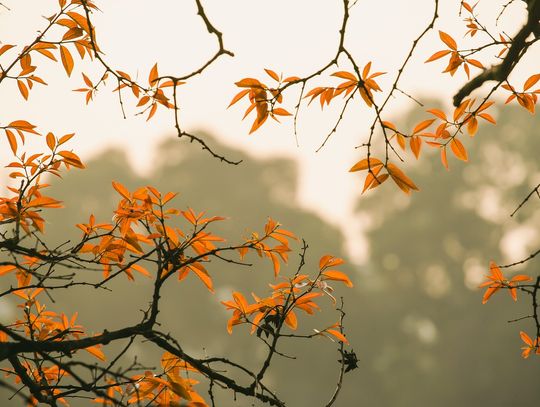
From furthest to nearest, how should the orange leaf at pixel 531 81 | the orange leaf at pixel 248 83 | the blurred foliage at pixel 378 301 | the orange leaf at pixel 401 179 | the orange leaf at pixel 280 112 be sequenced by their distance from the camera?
the blurred foliage at pixel 378 301
the orange leaf at pixel 531 81
the orange leaf at pixel 280 112
the orange leaf at pixel 248 83
the orange leaf at pixel 401 179

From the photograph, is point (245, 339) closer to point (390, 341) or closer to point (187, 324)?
point (187, 324)

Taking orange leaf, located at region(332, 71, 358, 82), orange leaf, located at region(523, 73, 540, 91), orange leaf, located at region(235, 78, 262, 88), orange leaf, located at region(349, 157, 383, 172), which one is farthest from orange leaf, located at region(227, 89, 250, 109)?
orange leaf, located at region(523, 73, 540, 91)

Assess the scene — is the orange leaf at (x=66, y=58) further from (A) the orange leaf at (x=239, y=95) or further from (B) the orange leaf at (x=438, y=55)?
(B) the orange leaf at (x=438, y=55)

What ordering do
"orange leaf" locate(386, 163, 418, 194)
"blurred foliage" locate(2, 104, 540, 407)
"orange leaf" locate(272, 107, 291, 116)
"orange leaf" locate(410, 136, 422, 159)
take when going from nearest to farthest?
"orange leaf" locate(386, 163, 418, 194), "orange leaf" locate(272, 107, 291, 116), "orange leaf" locate(410, 136, 422, 159), "blurred foliage" locate(2, 104, 540, 407)

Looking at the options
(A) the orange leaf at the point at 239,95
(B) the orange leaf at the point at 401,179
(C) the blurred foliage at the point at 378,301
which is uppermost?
(C) the blurred foliage at the point at 378,301

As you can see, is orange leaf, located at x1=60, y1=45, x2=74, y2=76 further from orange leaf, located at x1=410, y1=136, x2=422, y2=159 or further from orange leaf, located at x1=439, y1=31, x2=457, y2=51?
orange leaf, located at x1=439, y1=31, x2=457, y2=51

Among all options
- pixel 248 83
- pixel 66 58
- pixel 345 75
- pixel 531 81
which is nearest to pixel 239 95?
pixel 248 83

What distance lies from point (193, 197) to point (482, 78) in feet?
52.3

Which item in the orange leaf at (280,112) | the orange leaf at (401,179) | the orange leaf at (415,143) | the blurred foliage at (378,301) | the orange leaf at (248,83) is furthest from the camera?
the blurred foliage at (378,301)

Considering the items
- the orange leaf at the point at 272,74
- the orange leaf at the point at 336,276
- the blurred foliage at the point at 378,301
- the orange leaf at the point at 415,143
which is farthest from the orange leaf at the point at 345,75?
the blurred foliage at the point at 378,301

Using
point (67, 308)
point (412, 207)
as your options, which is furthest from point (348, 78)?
point (412, 207)

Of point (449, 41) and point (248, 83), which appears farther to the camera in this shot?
point (449, 41)

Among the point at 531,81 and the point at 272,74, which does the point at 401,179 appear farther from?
the point at 531,81

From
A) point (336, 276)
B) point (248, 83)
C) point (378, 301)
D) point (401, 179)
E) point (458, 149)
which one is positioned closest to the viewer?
point (401, 179)
